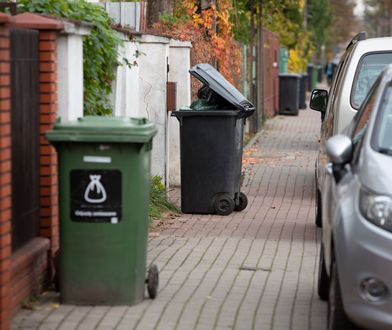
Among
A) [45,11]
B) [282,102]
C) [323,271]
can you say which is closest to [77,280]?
[323,271]

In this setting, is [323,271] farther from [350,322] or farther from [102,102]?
[102,102]

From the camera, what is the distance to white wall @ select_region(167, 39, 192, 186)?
14.1m

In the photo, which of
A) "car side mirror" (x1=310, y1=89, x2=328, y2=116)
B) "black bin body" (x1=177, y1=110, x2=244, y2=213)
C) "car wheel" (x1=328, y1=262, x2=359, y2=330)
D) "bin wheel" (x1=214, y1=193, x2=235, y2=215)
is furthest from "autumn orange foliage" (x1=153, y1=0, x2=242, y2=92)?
"car wheel" (x1=328, y1=262, x2=359, y2=330)

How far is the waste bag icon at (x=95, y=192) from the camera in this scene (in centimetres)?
704

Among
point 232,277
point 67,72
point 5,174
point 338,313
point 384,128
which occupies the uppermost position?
point 67,72

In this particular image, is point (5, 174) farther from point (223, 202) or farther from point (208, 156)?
point (223, 202)

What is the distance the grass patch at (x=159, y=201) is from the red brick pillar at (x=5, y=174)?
16.7 feet

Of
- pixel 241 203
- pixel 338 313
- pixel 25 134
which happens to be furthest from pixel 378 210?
pixel 241 203

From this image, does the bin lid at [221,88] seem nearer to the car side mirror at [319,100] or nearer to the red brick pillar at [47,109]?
the car side mirror at [319,100]

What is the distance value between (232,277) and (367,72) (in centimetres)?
310

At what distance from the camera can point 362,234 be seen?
5844mm

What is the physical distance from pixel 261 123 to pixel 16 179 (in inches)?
745

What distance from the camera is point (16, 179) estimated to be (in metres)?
7.03

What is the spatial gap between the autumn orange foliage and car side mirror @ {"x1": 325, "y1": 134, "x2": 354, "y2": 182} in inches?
325
